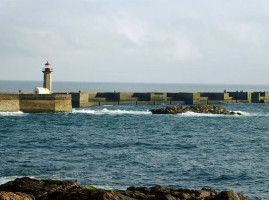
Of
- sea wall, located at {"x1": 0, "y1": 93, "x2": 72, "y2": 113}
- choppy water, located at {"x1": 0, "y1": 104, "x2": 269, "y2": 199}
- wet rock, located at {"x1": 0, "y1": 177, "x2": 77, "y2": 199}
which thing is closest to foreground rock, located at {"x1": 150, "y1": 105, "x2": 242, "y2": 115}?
choppy water, located at {"x1": 0, "y1": 104, "x2": 269, "y2": 199}

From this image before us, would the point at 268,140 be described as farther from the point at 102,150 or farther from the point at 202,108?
the point at 202,108

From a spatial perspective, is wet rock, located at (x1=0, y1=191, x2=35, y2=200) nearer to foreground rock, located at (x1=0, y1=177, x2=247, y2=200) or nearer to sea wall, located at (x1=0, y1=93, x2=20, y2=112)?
foreground rock, located at (x1=0, y1=177, x2=247, y2=200)

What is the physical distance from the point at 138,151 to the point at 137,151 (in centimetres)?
8

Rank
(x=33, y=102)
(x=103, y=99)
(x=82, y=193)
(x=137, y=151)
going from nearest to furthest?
(x=82, y=193), (x=137, y=151), (x=33, y=102), (x=103, y=99)

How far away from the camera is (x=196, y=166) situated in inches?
1235

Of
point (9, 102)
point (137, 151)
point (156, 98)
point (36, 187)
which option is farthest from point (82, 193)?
point (156, 98)

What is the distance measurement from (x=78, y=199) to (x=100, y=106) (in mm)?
74144

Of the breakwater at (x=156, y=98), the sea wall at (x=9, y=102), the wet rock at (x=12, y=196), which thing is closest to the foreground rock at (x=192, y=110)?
the breakwater at (x=156, y=98)

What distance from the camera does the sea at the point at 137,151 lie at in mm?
27516

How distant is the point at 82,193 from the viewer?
58.7 feet

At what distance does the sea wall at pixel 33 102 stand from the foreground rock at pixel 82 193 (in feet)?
146

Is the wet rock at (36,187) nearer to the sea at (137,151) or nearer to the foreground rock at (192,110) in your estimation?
the sea at (137,151)

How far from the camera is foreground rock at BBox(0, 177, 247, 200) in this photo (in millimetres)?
17397

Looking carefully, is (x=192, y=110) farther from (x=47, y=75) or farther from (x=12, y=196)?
(x=12, y=196)
